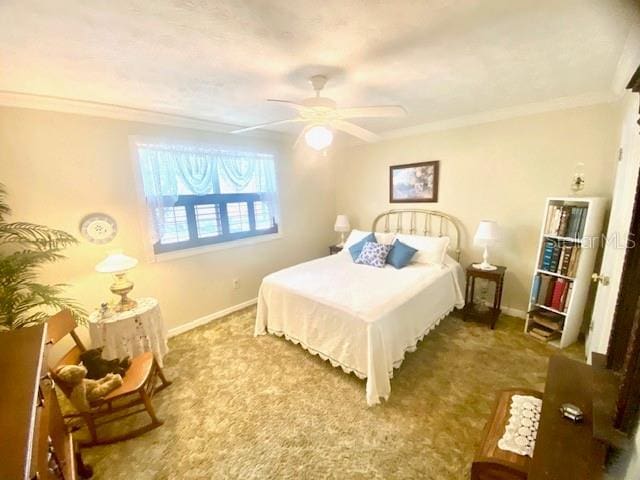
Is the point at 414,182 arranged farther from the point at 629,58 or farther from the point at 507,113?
the point at 629,58

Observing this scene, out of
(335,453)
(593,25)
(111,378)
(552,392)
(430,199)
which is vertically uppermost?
(593,25)

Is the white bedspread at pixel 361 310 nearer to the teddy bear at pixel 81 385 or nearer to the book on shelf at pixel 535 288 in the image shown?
the book on shelf at pixel 535 288

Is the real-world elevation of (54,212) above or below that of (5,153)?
below

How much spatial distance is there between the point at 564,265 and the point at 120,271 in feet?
13.0

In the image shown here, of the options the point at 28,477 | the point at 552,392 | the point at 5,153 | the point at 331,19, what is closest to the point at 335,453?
the point at 552,392

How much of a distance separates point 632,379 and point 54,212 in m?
3.53

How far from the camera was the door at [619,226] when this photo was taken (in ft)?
5.39

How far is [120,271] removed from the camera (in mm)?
2131

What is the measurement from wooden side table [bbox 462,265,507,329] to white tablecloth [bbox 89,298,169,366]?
321 cm

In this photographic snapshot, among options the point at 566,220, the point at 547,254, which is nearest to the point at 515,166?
the point at 566,220

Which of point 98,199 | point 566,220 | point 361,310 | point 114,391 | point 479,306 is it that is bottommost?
point 479,306

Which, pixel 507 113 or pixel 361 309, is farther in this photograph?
pixel 507 113

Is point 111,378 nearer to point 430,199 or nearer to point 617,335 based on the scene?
point 617,335

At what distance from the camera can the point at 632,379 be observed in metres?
0.77
